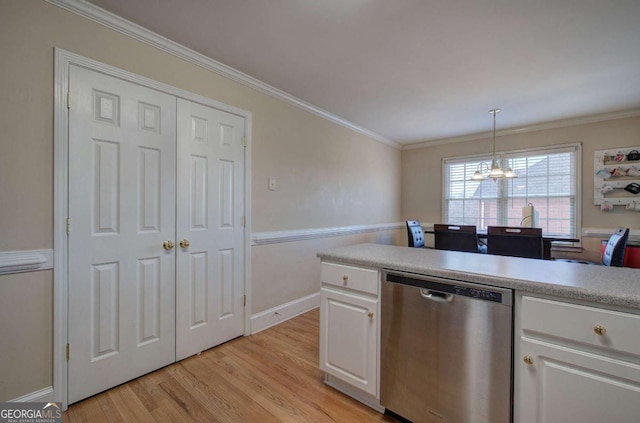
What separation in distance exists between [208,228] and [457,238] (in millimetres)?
2668

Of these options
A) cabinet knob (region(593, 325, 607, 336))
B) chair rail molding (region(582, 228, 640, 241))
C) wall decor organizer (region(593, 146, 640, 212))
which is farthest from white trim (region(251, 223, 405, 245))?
wall decor organizer (region(593, 146, 640, 212))

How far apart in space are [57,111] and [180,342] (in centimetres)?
181

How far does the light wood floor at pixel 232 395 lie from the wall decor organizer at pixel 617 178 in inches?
170

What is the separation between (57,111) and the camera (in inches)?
64.8

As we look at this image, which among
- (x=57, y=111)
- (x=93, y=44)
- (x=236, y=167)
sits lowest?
(x=236, y=167)

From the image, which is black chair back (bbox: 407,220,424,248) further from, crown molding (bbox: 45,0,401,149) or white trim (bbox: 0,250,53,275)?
white trim (bbox: 0,250,53,275)

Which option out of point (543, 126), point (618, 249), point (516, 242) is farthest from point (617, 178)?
point (516, 242)

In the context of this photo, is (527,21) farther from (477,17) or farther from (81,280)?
(81,280)

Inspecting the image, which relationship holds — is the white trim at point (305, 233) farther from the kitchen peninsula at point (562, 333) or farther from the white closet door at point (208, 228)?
the kitchen peninsula at point (562, 333)

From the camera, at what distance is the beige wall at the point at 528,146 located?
3678 millimetres

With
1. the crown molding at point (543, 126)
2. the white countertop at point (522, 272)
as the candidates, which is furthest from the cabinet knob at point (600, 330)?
the crown molding at point (543, 126)

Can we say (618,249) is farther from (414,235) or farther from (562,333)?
(562,333)

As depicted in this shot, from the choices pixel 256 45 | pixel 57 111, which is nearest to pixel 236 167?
pixel 256 45

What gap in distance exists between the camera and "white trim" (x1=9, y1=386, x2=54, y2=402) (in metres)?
1.55
